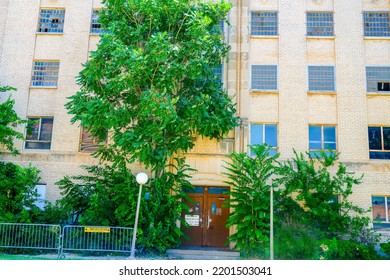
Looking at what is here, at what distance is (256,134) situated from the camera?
19.5 m

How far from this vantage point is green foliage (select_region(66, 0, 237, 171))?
14875mm

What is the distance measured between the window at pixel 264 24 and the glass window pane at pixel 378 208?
9.72 m

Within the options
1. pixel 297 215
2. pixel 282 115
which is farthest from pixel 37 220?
pixel 282 115

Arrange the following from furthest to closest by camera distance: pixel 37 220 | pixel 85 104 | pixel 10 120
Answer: pixel 10 120 < pixel 37 220 < pixel 85 104

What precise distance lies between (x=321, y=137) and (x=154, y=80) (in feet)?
29.4

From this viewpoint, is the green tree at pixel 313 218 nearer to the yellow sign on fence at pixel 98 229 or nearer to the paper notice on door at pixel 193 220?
the paper notice on door at pixel 193 220

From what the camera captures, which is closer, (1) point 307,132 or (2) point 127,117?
(2) point 127,117

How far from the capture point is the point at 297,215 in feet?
52.4

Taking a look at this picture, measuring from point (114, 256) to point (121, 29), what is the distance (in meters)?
9.16

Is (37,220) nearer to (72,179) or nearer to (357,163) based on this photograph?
(72,179)

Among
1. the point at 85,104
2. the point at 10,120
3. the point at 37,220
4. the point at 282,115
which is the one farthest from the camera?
the point at 282,115

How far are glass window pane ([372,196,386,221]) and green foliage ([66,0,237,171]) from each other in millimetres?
7789

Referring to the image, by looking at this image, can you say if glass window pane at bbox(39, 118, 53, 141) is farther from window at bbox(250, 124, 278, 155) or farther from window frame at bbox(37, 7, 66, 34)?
window at bbox(250, 124, 278, 155)

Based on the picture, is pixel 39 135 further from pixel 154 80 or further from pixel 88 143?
pixel 154 80
